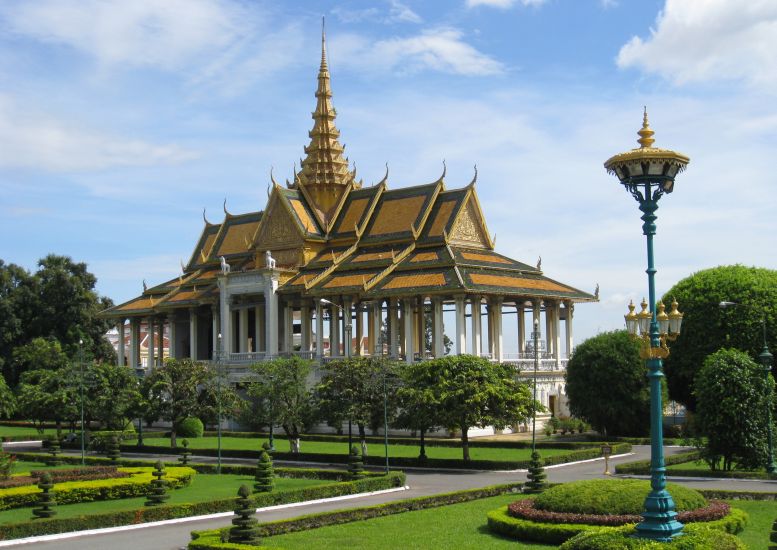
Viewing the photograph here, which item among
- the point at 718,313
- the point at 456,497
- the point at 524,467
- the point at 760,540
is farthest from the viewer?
the point at 718,313

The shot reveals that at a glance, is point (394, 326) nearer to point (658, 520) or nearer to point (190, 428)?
point (190, 428)

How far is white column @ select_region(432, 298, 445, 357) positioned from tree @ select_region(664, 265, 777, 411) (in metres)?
11.7

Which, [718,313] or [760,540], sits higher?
[718,313]

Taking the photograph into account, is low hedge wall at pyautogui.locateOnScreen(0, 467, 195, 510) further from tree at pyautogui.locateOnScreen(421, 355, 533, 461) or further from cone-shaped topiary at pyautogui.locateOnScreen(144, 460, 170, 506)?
tree at pyautogui.locateOnScreen(421, 355, 533, 461)

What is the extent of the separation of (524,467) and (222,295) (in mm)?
30285

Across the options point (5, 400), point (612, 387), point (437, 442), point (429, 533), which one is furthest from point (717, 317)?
point (5, 400)

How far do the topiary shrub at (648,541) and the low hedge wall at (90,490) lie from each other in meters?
17.8

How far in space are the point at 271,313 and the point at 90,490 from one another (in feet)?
97.6

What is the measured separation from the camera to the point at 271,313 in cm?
5947

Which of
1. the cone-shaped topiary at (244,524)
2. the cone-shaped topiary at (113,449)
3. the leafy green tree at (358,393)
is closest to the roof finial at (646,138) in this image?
the cone-shaped topiary at (244,524)

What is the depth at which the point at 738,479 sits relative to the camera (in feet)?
106

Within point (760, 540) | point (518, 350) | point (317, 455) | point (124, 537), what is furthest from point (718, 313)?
point (124, 537)

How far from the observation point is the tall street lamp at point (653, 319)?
15781 millimetres

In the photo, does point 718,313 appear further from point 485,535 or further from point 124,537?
point 124,537
